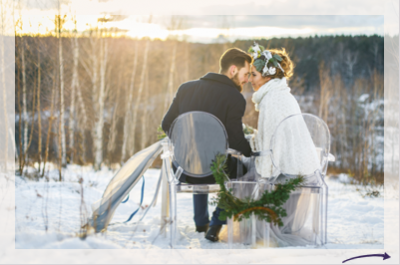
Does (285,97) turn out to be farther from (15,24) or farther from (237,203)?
(15,24)

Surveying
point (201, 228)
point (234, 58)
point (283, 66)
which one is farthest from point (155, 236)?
point (283, 66)

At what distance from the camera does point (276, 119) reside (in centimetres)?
284

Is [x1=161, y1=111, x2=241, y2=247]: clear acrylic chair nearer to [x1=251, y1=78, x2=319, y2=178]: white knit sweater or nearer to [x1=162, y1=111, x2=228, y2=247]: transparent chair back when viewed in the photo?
[x1=162, y1=111, x2=228, y2=247]: transparent chair back

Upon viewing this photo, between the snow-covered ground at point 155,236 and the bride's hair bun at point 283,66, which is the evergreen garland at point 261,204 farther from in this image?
the bride's hair bun at point 283,66

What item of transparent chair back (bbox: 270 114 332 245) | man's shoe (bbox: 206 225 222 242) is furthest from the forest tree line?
transparent chair back (bbox: 270 114 332 245)

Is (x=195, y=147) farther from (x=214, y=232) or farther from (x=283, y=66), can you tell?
(x=283, y=66)

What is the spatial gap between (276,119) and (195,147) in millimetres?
717

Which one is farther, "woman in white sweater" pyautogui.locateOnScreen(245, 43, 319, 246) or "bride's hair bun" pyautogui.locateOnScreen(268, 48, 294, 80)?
"bride's hair bun" pyautogui.locateOnScreen(268, 48, 294, 80)

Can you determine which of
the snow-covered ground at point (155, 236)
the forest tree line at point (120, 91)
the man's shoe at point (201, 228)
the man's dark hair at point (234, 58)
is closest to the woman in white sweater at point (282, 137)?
the man's dark hair at point (234, 58)

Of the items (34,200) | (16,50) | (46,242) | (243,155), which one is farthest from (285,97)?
(16,50)

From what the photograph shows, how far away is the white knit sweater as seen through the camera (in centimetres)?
274

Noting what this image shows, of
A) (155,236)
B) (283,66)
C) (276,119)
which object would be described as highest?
(283,66)

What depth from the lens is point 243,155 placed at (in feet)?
9.96

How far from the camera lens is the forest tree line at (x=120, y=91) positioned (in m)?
7.12
